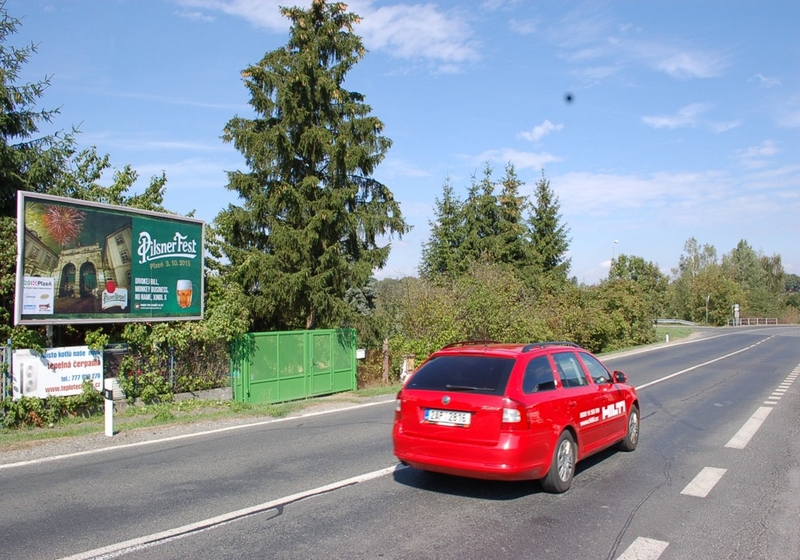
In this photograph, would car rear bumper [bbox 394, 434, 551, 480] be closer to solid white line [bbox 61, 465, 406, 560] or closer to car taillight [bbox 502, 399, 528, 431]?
car taillight [bbox 502, 399, 528, 431]

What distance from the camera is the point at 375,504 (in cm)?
625

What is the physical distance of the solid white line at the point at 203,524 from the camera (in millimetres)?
5000

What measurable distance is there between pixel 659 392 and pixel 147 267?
13.1 metres

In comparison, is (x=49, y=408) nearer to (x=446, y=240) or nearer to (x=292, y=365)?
(x=292, y=365)

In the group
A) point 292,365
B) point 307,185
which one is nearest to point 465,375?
point 292,365

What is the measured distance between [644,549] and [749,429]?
720 centimetres

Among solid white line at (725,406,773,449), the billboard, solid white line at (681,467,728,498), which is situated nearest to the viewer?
solid white line at (681,467,728,498)

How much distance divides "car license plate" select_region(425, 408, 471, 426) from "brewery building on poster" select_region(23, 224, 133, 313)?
9.23 metres

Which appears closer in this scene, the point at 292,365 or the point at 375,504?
the point at 375,504

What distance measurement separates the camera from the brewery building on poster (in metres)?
12.2

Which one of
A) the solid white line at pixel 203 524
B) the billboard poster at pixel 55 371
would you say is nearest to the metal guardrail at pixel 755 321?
the billboard poster at pixel 55 371

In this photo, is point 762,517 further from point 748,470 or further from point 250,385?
point 250,385

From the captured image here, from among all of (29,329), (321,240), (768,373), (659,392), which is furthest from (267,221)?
(768,373)

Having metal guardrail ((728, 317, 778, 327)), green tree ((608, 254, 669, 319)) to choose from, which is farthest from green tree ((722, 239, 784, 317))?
green tree ((608, 254, 669, 319))
